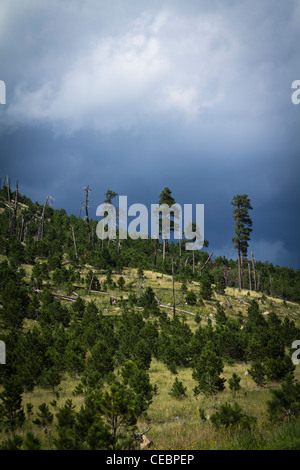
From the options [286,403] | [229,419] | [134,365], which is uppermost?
[134,365]

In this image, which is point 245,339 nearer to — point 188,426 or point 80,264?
point 188,426

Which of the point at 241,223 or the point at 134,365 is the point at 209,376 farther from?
the point at 241,223

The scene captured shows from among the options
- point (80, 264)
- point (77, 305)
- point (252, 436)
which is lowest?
point (252, 436)

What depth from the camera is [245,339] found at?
54.9 ft

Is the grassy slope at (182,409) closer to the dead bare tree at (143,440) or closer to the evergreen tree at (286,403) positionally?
the dead bare tree at (143,440)

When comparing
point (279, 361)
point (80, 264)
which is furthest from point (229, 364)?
point (80, 264)

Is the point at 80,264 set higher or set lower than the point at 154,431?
higher

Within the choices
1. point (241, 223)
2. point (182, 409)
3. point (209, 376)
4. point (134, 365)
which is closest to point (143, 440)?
point (134, 365)

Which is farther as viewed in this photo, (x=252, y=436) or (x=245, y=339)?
(x=245, y=339)

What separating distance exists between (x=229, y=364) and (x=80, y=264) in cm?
2414

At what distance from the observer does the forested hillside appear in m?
6.23

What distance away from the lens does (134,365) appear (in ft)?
29.5

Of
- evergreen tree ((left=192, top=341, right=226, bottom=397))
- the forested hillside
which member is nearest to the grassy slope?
the forested hillside

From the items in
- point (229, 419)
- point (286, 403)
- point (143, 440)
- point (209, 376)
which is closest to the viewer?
point (143, 440)
